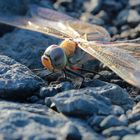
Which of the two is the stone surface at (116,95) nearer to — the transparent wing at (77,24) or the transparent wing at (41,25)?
the transparent wing at (41,25)

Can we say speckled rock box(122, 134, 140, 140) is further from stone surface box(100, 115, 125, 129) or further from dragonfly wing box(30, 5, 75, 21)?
dragonfly wing box(30, 5, 75, 21)

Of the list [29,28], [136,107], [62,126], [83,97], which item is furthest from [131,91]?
[29,28]

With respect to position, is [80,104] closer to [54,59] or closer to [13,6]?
[54,59]

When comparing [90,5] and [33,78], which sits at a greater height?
[90,5]

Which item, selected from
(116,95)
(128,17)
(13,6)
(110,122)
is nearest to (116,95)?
(116,95)

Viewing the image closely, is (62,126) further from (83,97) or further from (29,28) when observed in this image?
(29,28)

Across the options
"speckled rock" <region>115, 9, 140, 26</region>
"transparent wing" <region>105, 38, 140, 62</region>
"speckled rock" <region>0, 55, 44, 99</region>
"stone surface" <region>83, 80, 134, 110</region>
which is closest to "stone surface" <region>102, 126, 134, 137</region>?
"stone surface" <region>83, 80, 134, 110</region>

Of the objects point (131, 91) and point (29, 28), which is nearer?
point (131, 91)
